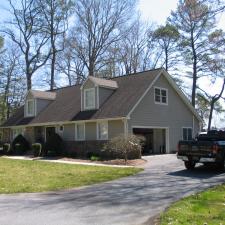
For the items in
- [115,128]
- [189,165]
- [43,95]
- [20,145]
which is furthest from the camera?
[43,95]

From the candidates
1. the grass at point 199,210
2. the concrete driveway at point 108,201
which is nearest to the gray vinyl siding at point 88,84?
the concrete driveway at point 108,201

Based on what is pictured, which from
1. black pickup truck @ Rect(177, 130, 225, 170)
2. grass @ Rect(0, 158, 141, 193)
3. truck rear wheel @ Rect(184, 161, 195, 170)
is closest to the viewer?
grass @ Rect(0, 158, 141, 193)

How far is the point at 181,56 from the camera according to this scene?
49.2m

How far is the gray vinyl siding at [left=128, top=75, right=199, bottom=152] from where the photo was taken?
29.3 m

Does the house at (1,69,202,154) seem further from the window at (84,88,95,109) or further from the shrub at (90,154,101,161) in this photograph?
the shrub at (90,154,101,161)

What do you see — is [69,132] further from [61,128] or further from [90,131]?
[90,131]

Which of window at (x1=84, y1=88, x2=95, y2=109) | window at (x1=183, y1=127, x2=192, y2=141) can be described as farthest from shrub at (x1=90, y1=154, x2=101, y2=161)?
window at (x1=183, y1=127, x2=192, y2=141)

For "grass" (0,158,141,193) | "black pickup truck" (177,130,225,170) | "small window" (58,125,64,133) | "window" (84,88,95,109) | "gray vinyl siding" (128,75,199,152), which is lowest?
"grass" (0,158,141,193)

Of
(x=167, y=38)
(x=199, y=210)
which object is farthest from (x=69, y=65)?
(x=199, y=210)

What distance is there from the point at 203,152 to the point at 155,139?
46.3 ft

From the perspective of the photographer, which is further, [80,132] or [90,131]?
[80,132]

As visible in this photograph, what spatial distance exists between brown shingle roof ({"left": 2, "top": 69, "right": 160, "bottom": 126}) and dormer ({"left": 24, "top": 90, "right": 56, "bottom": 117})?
21.8 inches

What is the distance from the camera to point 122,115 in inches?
1089

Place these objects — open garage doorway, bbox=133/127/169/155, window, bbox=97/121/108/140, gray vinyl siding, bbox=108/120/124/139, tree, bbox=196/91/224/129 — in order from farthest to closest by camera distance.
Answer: tree, bbox=196/91/224/129
open garage doorway, bbox=133/127/169/155
window, bbox=97/121/108/140
gray vinyl siding, bbox=108/120/124/139
